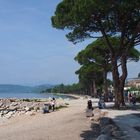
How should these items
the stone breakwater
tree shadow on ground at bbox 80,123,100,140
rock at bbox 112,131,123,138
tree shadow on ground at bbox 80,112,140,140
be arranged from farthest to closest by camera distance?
the stone breakwater → tree shadow on ground at bbox 80,123,100,140 → rock at bbox 112,131,123,138 → tree shadow on ground at bbox 80,112,140,140

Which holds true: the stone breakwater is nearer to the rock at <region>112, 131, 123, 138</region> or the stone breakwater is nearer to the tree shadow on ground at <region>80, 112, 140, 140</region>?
the tree shadow on ground at <region>80, 112, 140, 140</region>

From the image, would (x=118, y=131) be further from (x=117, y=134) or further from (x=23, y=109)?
(x=23, y=109)

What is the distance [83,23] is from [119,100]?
652cm

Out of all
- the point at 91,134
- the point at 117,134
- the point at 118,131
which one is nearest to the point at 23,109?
the point at 91,134

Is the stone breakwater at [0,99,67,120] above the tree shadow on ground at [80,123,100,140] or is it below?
above

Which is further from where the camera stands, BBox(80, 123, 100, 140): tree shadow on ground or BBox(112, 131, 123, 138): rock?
BBox(80, 123, 100, 140): tree shadow on ground

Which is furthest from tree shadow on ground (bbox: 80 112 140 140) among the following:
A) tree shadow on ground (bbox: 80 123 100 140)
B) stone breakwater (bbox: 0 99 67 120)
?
stone breakwater (bbox: 0 99 67 120)

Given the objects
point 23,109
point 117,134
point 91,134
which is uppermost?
point 23,109

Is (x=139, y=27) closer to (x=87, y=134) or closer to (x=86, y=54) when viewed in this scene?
(x=87, y=134)

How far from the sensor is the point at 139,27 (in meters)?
32.0

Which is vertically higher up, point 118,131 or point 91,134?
point 118,131

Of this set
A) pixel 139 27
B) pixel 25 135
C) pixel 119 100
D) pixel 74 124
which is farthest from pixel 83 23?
pixel 25 135

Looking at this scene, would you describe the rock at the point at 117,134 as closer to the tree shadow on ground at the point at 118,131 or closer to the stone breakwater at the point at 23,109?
the tree shadow on ground at the point at 118,131

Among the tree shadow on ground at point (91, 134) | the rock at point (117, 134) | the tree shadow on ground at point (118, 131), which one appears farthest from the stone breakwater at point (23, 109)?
the rock at point (117, 134)
